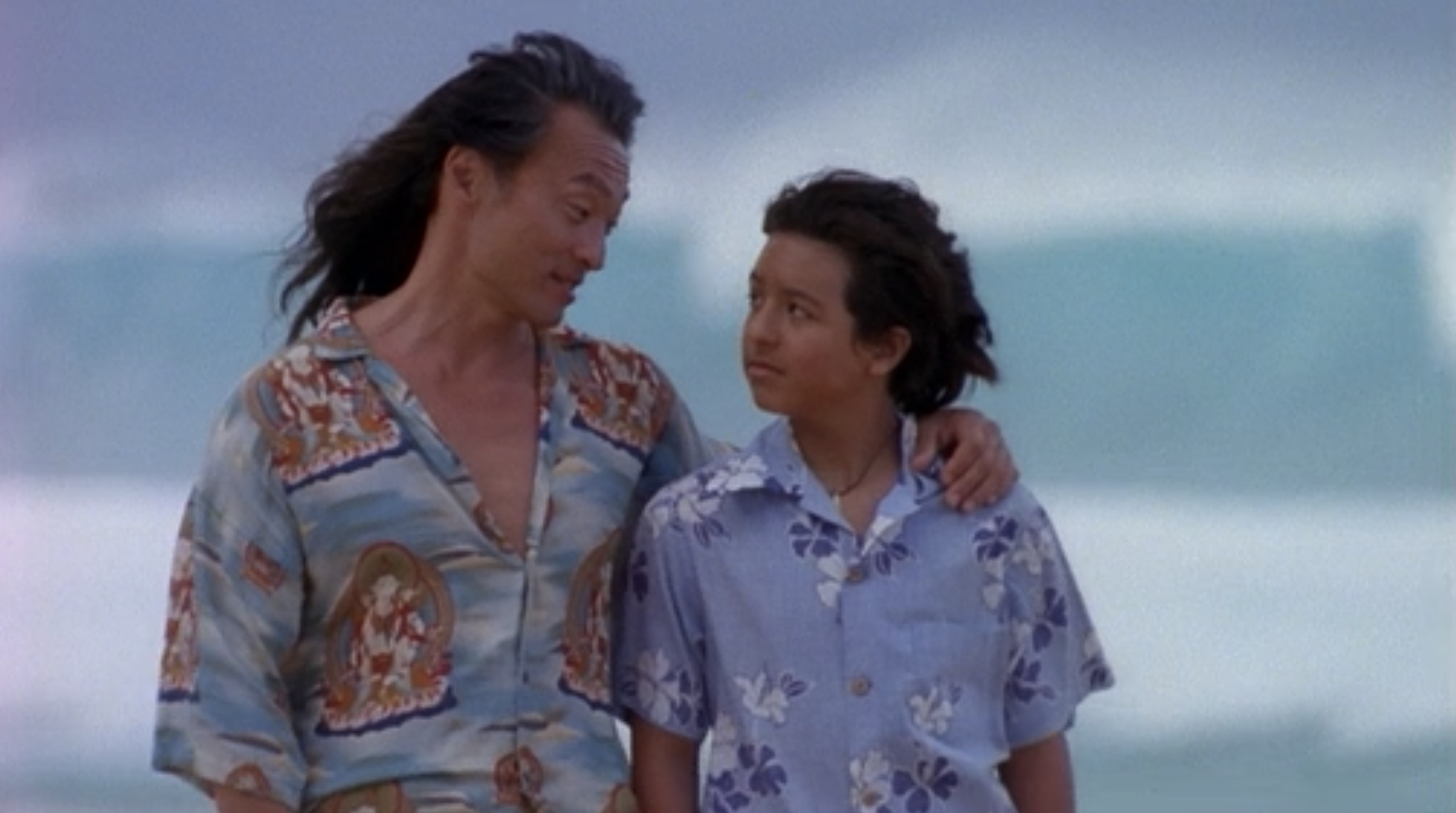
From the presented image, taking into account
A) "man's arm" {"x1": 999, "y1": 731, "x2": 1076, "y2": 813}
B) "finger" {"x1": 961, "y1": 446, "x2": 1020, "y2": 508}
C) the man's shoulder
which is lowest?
"man's arm" {"x1": 999, "y1": 731, "x2": 1076, "y2": 813}

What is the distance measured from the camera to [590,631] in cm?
243

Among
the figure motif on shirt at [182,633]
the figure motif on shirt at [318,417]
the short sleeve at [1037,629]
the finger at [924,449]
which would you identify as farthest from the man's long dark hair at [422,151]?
the short sleeve at [1037,629]

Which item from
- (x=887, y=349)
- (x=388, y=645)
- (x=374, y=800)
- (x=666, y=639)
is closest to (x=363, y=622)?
(x=388, y=645)

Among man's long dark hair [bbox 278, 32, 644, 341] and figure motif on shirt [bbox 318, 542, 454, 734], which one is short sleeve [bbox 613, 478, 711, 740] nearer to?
figure motif on shirt [bbox 318, 542, 454, 734]

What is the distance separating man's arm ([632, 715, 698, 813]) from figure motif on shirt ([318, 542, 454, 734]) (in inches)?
9.0

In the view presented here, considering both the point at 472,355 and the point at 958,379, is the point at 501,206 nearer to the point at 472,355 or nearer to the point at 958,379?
the point at 472,355

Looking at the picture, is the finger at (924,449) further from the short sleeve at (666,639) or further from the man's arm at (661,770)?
the man's arm at (661,770)

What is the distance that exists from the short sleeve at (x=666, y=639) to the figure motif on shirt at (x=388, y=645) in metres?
0.21

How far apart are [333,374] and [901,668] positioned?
0.50 meters

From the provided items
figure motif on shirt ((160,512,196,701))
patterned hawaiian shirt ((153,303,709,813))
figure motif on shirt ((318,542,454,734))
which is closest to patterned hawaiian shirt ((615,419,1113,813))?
patterned hawaiian shirt ((153,303,709,813))

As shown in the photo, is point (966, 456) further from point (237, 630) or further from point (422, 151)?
point (237, 630)

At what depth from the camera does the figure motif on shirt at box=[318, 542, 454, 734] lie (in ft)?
7.64

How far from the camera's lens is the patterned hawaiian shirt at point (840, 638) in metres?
2.43

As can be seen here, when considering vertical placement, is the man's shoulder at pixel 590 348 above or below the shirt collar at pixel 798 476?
above
